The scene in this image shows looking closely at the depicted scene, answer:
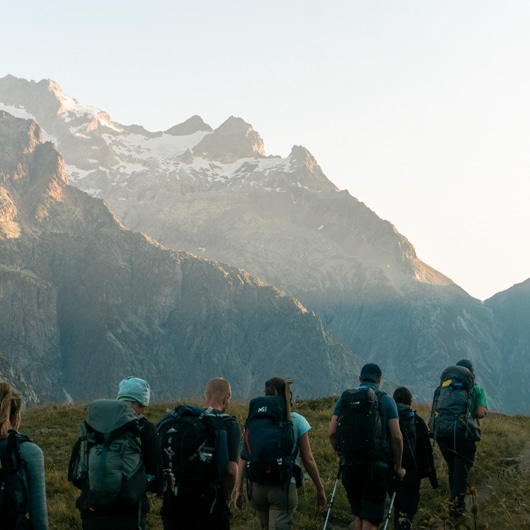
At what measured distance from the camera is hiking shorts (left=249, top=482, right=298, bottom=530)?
332 inches

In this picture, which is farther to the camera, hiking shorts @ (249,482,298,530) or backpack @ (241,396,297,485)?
hiking shorts @ (249,482,298,530)

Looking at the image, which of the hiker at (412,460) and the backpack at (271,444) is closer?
the backpack at (271,444)

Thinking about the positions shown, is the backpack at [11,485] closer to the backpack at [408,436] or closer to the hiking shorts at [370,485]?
the hiking shorts at [370,485]

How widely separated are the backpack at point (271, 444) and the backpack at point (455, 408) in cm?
361

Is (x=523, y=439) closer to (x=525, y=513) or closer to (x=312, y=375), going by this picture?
(x=525, y=513)

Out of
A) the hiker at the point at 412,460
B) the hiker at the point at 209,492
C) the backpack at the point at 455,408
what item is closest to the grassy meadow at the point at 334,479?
the hiker at the point at 412,460

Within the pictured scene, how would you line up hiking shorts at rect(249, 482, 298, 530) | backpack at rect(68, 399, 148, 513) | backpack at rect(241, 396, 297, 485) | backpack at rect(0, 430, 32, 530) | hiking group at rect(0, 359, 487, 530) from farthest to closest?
hiking shorts at rect(249, 482, 298, 530) < backpack at rect(241, 396, 297, 485) < backpack at rect(68, 399, 148, 513) < hiking group at rect(0, 359, 487, 530) < backpack at rect(0, 430, 32, 530)

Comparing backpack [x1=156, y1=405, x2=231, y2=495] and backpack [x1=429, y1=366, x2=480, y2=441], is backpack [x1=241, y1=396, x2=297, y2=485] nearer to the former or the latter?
backpack [x1=156, y1=405, x2=231, y2=495]

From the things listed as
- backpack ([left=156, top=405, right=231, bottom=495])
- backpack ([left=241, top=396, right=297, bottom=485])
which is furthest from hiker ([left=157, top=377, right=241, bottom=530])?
backpack ([left=241, top=396, right=297, bottom=485])

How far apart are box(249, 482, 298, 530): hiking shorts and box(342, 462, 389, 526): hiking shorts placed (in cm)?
87

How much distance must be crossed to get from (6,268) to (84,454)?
183701 millimetres

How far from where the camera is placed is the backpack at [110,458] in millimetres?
6215

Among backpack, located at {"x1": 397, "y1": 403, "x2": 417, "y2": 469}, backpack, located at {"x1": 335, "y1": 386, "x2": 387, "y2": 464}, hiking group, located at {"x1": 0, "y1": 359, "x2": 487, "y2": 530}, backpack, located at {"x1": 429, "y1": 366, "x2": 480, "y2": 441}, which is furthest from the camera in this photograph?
backpack, located at {"x1": 429, "y1": 366, "x2": 480, "y2": 441}

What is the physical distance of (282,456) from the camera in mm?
8328
